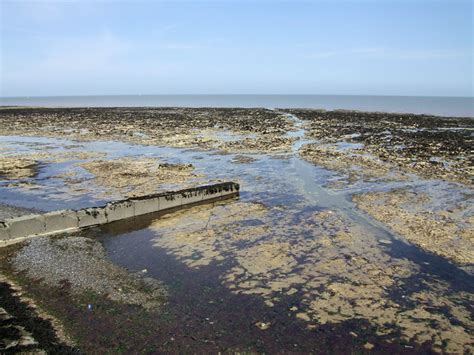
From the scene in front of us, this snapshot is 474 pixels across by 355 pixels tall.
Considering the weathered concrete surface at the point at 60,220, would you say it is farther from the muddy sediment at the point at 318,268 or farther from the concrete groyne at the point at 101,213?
the muddy sediment at the point at 318,268

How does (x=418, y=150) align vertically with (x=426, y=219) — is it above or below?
above

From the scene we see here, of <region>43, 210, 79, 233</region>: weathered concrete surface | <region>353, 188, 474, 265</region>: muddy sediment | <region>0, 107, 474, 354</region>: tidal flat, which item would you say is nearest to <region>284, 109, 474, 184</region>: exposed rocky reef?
<region>0, 107, 474, 354</region>: tidal flat

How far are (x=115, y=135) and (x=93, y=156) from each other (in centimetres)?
1153

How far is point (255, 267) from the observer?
317 inches

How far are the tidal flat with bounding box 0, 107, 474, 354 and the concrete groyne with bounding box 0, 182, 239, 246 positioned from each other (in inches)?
15.6

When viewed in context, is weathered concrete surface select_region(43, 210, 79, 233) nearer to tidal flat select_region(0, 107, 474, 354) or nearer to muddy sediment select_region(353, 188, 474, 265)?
tidal flat select_region(0, 107, 474, 354)

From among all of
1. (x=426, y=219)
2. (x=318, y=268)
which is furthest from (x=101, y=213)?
(x=426, y=219)

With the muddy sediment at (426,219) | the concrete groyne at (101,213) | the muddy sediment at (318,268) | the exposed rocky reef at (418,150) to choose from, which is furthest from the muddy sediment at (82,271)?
the exposed rocky reef at (418,150)

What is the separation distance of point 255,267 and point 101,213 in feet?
16.4

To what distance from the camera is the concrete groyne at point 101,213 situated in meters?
9.29

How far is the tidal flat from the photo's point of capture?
5.72m

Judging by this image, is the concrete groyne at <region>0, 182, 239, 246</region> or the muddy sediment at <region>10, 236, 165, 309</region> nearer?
the muddy sediment at <region>10, 236, 165, 309</region>

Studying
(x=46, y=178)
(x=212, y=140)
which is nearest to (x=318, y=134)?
(x=212, y=140)

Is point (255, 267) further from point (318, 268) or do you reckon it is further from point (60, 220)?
point (60, 220)
